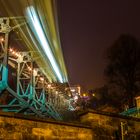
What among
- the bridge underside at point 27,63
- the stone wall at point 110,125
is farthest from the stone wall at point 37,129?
the bridge underside at point 27,63

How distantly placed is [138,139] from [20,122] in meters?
4.82

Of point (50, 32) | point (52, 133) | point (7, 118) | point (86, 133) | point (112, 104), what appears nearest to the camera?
point (7, 118)

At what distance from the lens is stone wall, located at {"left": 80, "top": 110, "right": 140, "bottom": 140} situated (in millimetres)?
10086

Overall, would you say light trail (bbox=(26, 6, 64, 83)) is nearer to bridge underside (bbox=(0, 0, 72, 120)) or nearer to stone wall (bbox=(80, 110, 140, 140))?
bridge underside (bbox=(0, 0, 72, 120))

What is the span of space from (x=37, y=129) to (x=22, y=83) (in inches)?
774

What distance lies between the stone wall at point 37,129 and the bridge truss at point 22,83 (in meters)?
8.09

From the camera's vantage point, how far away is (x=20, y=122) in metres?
8.27

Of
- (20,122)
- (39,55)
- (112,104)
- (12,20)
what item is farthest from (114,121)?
(112,104)

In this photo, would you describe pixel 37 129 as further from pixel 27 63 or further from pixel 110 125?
pixel 27 63

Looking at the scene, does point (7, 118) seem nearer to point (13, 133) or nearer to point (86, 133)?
point (13, 133)

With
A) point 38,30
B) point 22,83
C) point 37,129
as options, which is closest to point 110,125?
point 37,129

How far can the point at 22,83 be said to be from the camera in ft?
92.0

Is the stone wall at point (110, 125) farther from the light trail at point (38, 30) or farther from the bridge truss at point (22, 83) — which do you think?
the light trail at point (38, 30)

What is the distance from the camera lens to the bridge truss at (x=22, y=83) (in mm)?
17672
